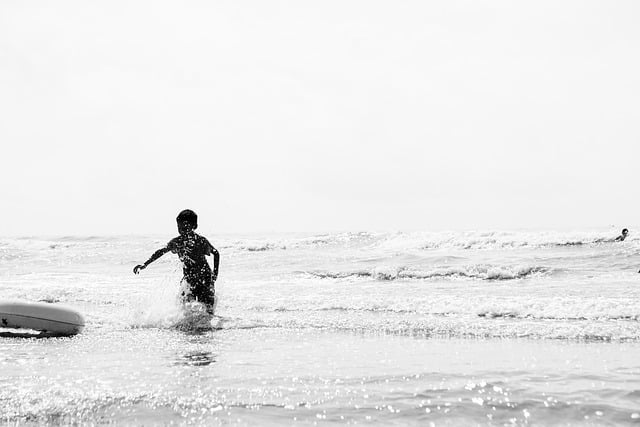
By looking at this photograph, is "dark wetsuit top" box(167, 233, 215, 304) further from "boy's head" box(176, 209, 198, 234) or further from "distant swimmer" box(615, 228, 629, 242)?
"distant swimmer" box(615, 228, 629, 242)

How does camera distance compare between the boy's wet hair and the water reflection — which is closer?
the water reflection

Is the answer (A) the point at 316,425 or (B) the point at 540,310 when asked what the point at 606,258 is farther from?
(A) the point at 316,425

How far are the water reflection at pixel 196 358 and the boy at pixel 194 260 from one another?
335 cm

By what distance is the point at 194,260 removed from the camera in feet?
34.1

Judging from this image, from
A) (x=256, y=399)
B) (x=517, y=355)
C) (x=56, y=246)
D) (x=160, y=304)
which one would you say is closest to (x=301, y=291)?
(x=160, y=304)

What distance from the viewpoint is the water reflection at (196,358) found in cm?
636

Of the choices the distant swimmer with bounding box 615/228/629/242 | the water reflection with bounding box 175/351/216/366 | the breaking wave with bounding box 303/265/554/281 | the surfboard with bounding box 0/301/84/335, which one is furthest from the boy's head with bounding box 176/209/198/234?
the distant swimmer with bounding box 615/228/629/242

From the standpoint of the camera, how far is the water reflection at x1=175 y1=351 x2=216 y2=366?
6359 mm

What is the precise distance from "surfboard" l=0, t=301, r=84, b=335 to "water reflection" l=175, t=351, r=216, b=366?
103 inches

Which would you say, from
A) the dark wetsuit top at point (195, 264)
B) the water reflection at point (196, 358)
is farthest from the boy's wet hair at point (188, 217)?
the water reflection at point (196, 358)

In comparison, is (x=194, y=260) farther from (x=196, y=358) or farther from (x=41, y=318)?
(x=196, y=358)

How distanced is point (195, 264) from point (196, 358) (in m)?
3.87

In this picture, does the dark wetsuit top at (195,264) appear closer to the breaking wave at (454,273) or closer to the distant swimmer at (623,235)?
the breaking wave at (454,273)

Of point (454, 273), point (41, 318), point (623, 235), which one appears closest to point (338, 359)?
point (41, 318)
